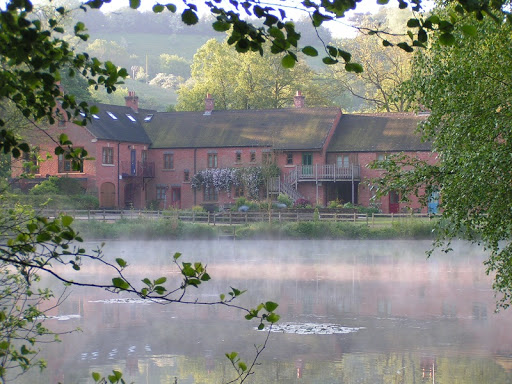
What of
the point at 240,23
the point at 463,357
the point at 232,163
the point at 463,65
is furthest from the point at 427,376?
the point at 232,163

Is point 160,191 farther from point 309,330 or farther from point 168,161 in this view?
point 309,330

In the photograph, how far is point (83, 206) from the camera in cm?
5159

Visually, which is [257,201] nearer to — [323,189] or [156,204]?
[323,189]

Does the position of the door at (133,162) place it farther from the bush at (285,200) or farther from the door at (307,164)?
the door at (307,164)

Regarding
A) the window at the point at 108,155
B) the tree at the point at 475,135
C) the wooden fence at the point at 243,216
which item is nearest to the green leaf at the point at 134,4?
Result: the tree at the point at 475,135

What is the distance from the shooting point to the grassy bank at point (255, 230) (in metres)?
A: 43.8

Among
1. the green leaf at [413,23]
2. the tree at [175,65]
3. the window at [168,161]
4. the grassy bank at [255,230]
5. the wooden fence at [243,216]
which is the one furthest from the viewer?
the tree at [175,65]

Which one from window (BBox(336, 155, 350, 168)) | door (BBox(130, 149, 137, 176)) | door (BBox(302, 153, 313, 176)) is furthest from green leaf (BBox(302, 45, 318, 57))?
door (BBox(130, 149, 137, 176))

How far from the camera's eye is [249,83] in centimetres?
6994

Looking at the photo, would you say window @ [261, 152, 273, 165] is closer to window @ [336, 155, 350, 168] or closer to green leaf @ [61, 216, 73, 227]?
window @ [336, 155, 350, 168]

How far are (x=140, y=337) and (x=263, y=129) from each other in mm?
42389

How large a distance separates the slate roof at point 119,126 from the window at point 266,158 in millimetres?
9376

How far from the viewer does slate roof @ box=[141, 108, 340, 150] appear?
193ft

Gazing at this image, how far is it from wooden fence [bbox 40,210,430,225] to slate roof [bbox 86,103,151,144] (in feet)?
26.9
